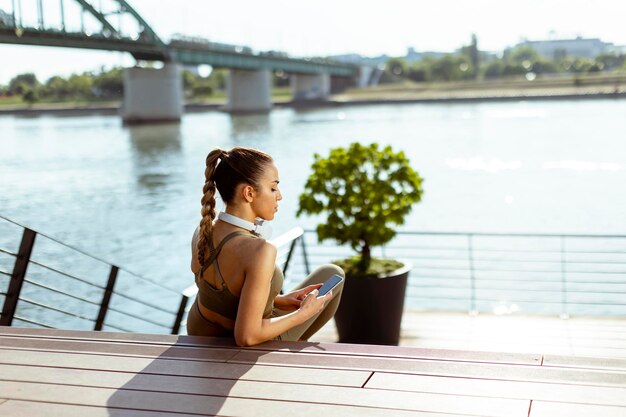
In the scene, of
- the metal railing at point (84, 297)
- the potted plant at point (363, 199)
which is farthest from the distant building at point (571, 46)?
the potted plant at point (363, 199)

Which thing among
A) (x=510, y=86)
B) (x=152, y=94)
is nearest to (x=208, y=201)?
(x=152, y=94)

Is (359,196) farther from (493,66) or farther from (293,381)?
(493,66)

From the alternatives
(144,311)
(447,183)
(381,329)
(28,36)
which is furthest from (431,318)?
(28,36)

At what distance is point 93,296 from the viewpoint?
15.9 m

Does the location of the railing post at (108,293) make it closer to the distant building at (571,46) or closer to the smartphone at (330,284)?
the smartphone at (330,284)

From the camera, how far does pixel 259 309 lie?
2795mm

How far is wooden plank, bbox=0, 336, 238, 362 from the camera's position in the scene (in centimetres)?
284

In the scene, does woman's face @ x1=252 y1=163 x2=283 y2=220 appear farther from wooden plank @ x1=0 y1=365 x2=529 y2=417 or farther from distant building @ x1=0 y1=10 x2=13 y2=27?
distant building @ x1=0 y1=10 x2=13 y2=27

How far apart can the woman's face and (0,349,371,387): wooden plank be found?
19.8 inches

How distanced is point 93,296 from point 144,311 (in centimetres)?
148

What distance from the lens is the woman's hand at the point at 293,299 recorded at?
10.5 feet

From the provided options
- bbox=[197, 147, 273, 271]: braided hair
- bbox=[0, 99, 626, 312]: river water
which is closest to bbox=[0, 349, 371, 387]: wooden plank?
bbox=[197, 147, 273, 271]: braided hair

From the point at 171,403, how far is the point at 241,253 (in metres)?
0.58

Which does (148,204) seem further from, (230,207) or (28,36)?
(230,207)
